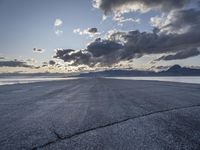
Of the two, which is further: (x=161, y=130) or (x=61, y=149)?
(x=161, y=130)

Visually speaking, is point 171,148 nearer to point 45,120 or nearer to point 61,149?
point 61,149

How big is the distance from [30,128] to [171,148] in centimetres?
572

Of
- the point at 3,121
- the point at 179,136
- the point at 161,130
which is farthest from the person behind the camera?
the point at 3,121

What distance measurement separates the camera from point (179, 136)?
8.08 metres

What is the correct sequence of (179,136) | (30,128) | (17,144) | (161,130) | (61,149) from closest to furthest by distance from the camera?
(61,149), (17,144), (179,136), (161,130), (30,128)

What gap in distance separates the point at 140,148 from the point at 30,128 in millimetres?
4936

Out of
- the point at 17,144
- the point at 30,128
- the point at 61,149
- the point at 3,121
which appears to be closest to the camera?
the point at 61,149

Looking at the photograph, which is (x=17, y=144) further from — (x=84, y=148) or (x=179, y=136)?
(x=179, y=136)

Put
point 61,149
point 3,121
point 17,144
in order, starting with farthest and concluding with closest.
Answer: point 3,121
point 17,144
point 61,149

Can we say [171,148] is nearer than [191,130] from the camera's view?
Yes

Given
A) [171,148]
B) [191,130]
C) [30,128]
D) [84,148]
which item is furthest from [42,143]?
[191,130]

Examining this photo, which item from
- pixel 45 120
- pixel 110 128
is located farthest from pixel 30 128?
pixel 110 128

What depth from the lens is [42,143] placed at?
7.37 meters

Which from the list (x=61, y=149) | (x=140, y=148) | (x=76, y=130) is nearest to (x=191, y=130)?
(x=140, y=148)
